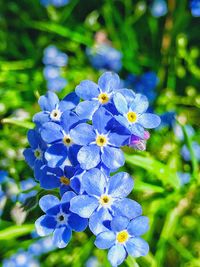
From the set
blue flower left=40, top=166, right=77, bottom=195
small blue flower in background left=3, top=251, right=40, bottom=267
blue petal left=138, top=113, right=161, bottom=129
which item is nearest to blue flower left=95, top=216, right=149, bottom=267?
blue flower left=40, top=166, right=77, bottom=195

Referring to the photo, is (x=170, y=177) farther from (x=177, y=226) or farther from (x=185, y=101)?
(x=185, y=101)

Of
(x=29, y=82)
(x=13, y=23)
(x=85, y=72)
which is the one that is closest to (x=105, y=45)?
(x=85, y=72)

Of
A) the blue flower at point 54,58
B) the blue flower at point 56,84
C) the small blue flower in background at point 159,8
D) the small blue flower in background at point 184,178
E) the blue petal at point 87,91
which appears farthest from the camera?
the small blue flower in background at point 159,8

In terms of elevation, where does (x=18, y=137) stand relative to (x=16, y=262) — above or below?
above

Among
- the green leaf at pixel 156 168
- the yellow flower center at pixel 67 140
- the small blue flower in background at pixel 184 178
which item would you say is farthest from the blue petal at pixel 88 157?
the small blue flower in background at pixel 184 178

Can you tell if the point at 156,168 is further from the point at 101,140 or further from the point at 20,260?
the point at 20,260

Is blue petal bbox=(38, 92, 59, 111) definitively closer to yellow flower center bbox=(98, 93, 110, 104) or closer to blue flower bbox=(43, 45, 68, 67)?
yellow flower center bbox=(98, 93, 110, 104)

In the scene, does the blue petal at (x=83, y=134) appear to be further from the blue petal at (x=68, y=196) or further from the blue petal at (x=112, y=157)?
the blue petal at (x=68, y=196)
